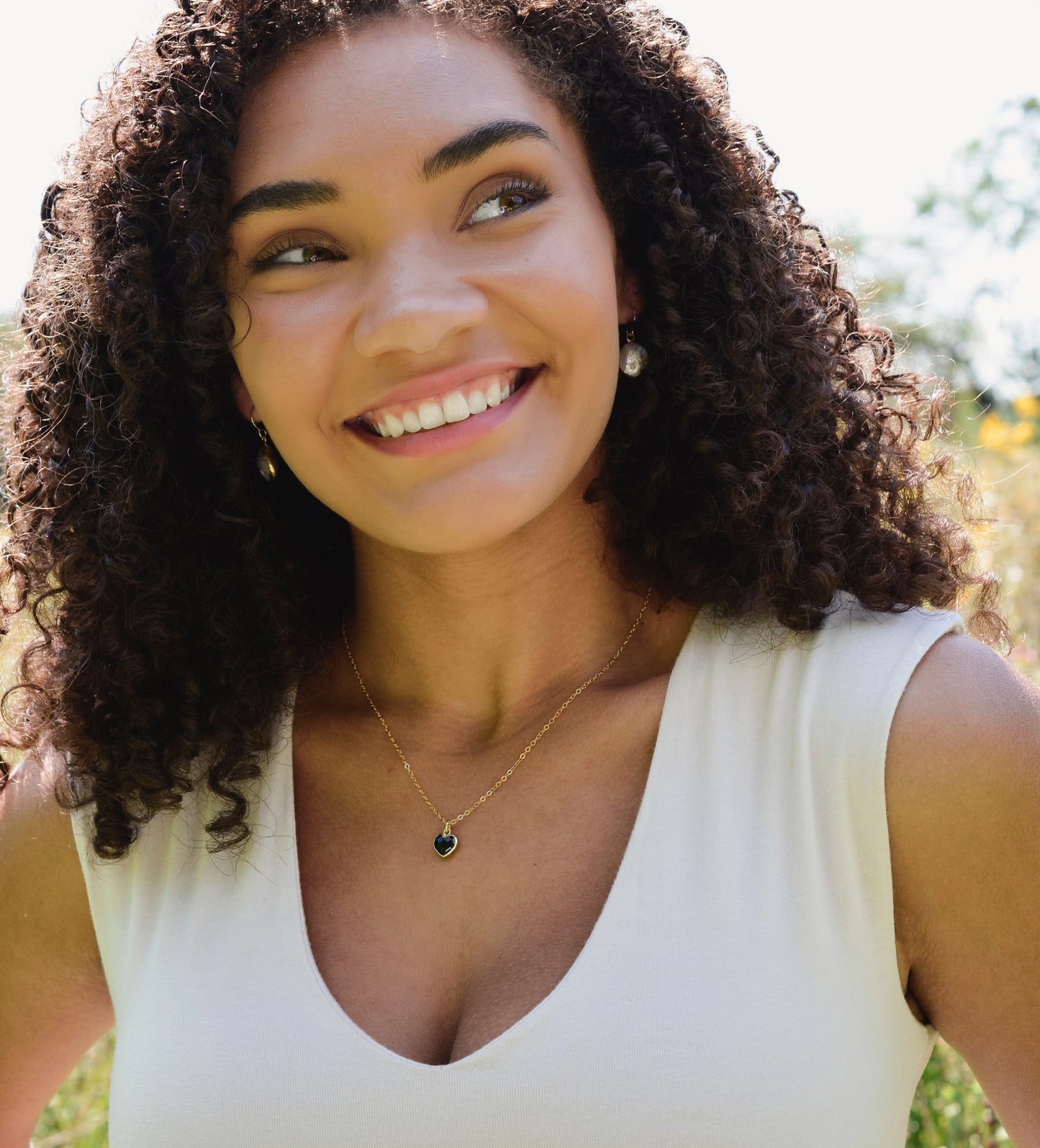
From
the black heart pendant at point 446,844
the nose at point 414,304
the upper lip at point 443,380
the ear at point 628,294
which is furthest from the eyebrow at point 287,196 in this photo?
the black heart pendant at point 446,844

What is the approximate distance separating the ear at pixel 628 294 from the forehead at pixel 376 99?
0.93 feet

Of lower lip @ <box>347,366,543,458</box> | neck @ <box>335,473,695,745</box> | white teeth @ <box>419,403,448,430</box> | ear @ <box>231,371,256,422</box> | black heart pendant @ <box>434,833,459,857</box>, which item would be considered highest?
ear @ <box>231,371,256,422</box>

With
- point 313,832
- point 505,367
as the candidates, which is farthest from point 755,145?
point 313,832

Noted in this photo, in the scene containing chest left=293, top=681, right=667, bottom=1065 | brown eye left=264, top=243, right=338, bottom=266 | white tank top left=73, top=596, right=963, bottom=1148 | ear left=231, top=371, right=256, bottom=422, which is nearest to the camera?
white tank top left=73, top=596, right=963, bottom=1148

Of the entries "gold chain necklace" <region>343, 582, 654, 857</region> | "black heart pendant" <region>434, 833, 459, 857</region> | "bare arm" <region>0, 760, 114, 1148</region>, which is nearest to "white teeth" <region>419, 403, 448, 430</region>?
"gold chain necklace" <region>343, 582, 654, 857</region>

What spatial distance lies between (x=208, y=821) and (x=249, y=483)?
22.3 inches

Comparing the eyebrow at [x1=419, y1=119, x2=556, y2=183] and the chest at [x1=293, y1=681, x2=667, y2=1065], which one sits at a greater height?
the eyebrow at [x1=419, y1=119, x2=556, y2=183]

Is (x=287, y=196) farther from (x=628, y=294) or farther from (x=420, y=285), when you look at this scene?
(x=628, y=294)

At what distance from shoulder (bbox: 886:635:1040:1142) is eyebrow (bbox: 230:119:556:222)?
95cm

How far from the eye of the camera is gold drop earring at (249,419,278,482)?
7.35 feet

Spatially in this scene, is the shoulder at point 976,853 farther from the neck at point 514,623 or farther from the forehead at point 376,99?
the forehead at point 376,99

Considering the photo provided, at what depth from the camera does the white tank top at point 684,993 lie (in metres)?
1.72

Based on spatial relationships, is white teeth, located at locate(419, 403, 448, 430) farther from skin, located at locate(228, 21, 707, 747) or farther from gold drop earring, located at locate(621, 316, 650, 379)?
gold drop earring, located at locate(621, 316, 650, 379)

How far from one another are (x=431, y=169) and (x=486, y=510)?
48 centimetres
